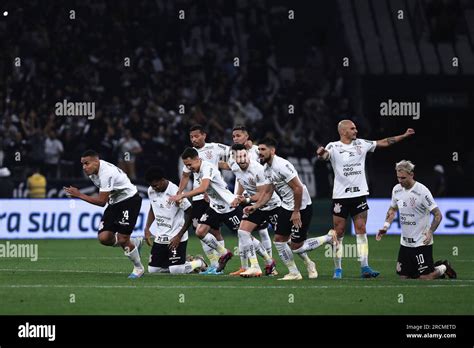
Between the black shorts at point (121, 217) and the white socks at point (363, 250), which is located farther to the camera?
the black shorts at point (121, 217)

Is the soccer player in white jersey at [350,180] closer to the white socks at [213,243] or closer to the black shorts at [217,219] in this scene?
the black shorts at [217,219]

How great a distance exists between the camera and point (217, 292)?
16.5 metres

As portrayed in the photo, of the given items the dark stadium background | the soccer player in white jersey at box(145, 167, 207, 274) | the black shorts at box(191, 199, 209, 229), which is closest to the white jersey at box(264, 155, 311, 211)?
the soccer player in white jersey at box(145, 167, 207, 274)

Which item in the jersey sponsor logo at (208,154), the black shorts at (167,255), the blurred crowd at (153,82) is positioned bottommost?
the black shorts at (167,255)

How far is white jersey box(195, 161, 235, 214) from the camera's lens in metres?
19.8

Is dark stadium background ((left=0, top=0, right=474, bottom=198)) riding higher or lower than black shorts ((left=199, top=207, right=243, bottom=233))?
higher

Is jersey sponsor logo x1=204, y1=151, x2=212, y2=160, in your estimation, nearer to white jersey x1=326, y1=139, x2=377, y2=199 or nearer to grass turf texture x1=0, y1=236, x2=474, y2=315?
grass turf texture x1=0, y1=236, x2=474, y2=315

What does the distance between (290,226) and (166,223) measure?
7.44 feet

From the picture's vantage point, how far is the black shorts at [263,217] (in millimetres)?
18969

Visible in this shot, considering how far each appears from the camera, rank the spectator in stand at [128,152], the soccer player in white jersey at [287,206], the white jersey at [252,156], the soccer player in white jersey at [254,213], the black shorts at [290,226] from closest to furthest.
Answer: the soccer player in white jersey at [287,206] → the black shorts at [290,226] → the soccer player in white jersey at [254,213] → the white jersey at [252,156] → the spectator in stand at [128,152]

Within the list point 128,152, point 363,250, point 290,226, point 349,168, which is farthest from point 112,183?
point 128,152

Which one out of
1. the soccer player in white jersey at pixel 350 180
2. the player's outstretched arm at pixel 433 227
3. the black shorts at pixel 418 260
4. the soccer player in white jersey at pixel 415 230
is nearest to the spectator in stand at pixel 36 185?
the soccer player in white jersey at pixel 350 180

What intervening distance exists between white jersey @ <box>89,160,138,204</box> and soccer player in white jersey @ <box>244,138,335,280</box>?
2.37m

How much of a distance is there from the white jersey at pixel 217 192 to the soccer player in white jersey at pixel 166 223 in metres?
0.62
